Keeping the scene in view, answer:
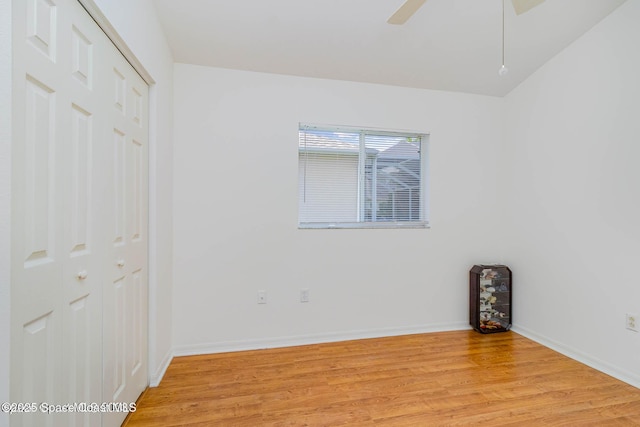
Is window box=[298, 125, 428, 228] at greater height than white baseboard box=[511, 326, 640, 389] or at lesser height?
greater

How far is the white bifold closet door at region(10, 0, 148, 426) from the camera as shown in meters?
0.97

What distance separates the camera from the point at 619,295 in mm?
2334

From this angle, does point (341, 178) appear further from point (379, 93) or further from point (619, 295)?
point (619, 295)

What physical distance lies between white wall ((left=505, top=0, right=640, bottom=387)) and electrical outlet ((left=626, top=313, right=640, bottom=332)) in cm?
5

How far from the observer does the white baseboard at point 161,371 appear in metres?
2.14

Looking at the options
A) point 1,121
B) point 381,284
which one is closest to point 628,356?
point 381,284

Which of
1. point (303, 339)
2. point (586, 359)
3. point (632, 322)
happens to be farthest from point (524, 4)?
point (303, 339)

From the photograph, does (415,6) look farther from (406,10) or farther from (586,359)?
(586,359)

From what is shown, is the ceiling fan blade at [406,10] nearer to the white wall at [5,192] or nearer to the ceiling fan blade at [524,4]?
the ceiling fan blade at [524,4]

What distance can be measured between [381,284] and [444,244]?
77 cm

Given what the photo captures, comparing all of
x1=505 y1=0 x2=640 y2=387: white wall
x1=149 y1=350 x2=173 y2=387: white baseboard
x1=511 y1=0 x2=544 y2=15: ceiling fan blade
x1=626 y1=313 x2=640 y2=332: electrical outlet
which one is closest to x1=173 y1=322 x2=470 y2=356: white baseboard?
x1=149 y1=350 x2=173 y2=387: white baseboard

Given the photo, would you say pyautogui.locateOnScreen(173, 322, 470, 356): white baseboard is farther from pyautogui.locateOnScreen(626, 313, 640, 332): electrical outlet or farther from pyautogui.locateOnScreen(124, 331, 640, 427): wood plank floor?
pyautogui.locateOnScreen(626, 313, 640, 332): electrical outlet

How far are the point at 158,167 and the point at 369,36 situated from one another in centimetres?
183

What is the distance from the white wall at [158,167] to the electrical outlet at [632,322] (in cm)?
330
